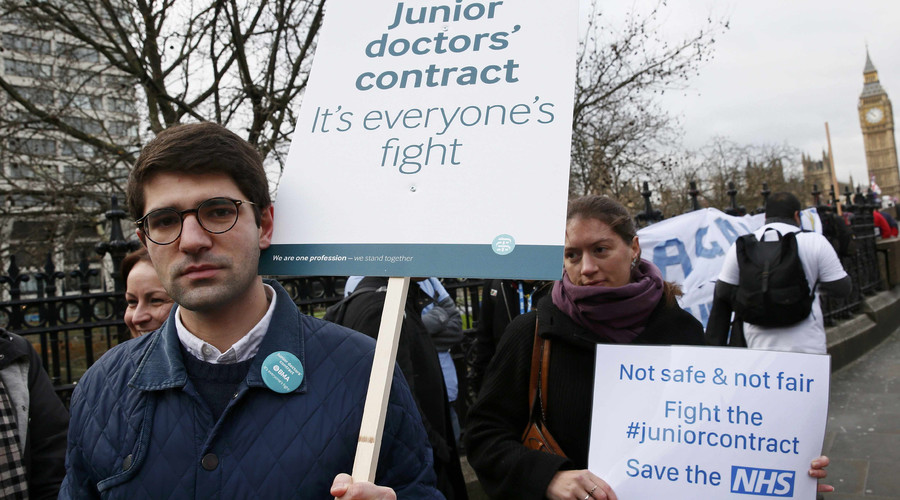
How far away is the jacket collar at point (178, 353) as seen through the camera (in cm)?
155

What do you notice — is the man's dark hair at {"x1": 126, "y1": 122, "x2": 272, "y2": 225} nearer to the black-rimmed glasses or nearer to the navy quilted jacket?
the black-rimmed glasses

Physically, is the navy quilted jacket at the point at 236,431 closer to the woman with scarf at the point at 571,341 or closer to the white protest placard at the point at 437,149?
the white protest placard at the point at 437,149

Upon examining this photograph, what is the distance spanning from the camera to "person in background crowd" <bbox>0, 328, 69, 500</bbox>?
Answer: 84.8 inches

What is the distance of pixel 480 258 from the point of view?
5.40 feet

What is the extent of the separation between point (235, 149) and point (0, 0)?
1014 cm

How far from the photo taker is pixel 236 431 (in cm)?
151

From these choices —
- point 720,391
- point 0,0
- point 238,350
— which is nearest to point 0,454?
point 238,350

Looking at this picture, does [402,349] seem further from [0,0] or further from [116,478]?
[0,0]

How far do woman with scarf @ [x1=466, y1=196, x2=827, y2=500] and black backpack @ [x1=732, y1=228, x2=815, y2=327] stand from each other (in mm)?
2163

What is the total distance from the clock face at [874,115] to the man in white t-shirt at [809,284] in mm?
139756

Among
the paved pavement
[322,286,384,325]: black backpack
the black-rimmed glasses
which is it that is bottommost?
the paved pavement

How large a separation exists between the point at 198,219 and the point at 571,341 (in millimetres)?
1260

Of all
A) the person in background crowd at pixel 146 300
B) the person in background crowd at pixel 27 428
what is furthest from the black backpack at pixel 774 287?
the person in background crowd at pixel 27 428

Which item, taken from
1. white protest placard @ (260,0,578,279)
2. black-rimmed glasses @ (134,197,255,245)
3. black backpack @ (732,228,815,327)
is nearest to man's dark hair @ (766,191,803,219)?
black backpack @ (732,228,815,327)
